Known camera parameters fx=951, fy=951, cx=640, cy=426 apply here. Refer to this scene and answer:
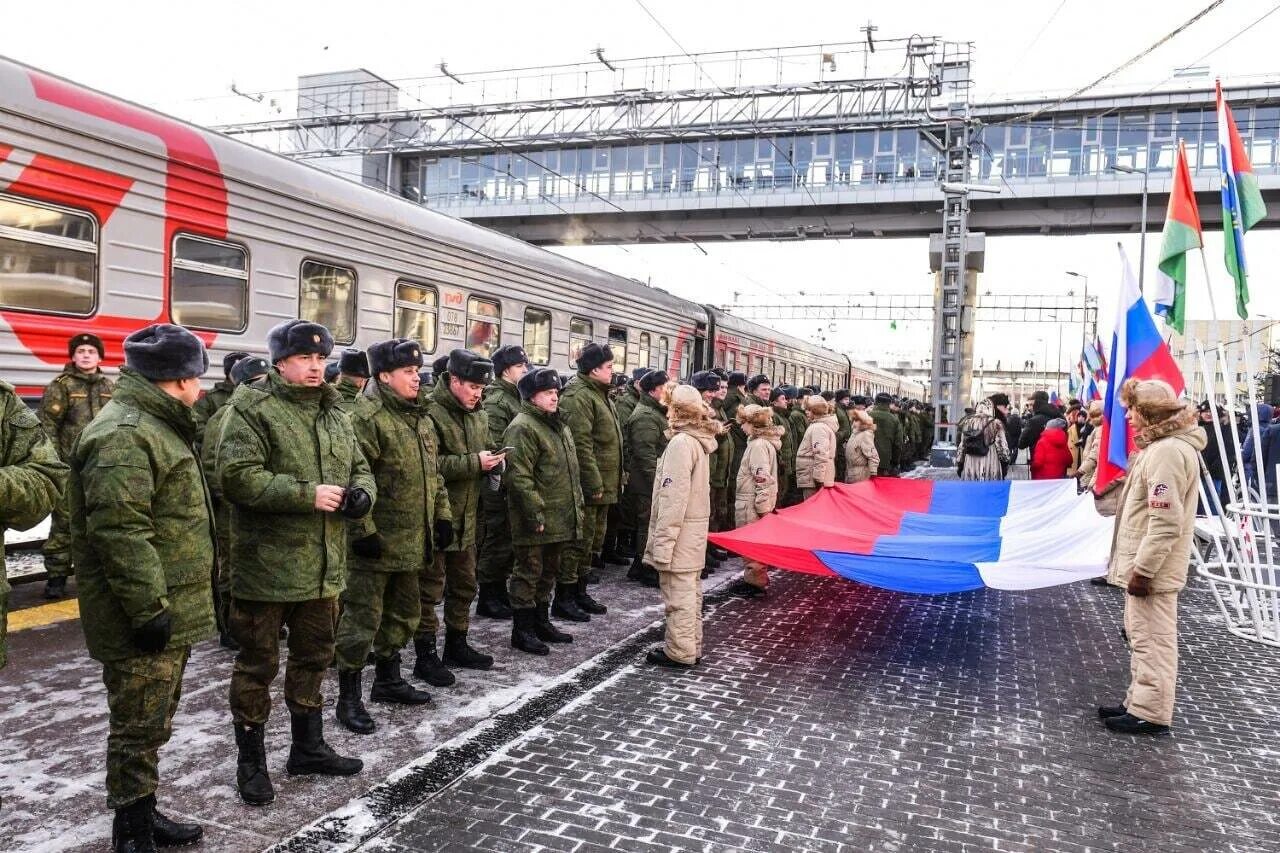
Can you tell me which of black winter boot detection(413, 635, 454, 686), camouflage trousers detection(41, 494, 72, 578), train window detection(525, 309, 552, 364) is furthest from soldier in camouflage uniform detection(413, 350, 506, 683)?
train window detection(525, 309, 552, 364)

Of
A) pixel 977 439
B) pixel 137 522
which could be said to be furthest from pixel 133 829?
pixel 977 439

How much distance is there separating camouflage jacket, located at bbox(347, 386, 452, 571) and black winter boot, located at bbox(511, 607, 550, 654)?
1.42m

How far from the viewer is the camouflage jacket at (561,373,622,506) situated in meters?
7.52

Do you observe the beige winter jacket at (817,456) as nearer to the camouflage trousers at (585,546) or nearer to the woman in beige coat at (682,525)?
the camouflage trousers at (585,546)

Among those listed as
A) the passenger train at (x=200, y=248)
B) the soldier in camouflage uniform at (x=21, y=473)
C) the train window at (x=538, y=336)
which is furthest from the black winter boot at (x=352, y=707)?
the train window at (x=538, y=336)

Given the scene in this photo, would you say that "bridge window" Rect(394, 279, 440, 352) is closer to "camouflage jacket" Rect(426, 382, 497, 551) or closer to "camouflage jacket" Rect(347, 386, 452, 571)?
"camouflage jacket" Rect(426, 382, 497, 551)

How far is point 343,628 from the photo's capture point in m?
4.87

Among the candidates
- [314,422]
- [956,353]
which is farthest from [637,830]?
[956,353]

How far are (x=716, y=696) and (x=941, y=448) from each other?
18.7 meters

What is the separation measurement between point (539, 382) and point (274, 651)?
9.69ft

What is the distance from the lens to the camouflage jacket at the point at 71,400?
20.9 feet

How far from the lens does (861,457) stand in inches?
542

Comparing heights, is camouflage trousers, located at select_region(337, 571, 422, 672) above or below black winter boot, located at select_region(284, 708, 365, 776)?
above

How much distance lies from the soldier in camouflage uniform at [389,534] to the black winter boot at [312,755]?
489 mm
